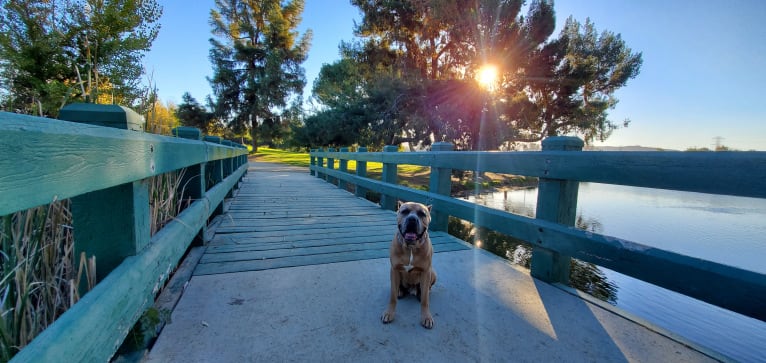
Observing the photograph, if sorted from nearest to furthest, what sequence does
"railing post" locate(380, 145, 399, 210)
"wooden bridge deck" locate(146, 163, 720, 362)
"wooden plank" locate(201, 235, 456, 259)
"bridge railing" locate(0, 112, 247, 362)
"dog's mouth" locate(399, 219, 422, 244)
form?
"bridge railing" locate(0, 112, 247, 362), "wooden bridge deck" locate(146, 163, 720, 362), "dog's mouth" locate(399, 219, 422, 244), "wooden plank" locate(201, 235, 456, 259), "railing post" locate(380, 145, 399, 210)

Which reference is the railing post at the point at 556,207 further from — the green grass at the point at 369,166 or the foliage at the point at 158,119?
the green grass at the point at 369,166

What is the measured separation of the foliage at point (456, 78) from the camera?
13.1 m

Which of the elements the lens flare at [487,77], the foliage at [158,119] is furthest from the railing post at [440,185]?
the lens flare at [487,77]

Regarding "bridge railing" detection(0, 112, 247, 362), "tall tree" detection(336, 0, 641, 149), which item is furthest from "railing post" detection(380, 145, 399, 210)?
"tall tree" detection(336, 0, 641, 149)

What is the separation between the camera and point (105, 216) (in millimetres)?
1175

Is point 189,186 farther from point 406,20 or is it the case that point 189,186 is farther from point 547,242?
point 406,20

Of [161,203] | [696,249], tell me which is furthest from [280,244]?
[696,249]

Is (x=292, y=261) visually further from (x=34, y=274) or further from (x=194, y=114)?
(x=194, y=114)

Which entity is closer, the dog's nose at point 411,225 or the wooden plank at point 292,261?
the dog's nose at point 411,225

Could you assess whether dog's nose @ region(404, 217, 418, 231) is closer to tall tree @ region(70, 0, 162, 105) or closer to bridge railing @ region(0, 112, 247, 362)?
bridge railing @ region(0, 112, 247, 362)

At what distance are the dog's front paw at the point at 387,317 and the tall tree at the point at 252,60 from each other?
105ft

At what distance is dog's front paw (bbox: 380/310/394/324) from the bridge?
0.05m

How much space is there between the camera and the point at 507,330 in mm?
1654

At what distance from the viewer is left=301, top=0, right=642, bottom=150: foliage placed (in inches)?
515
